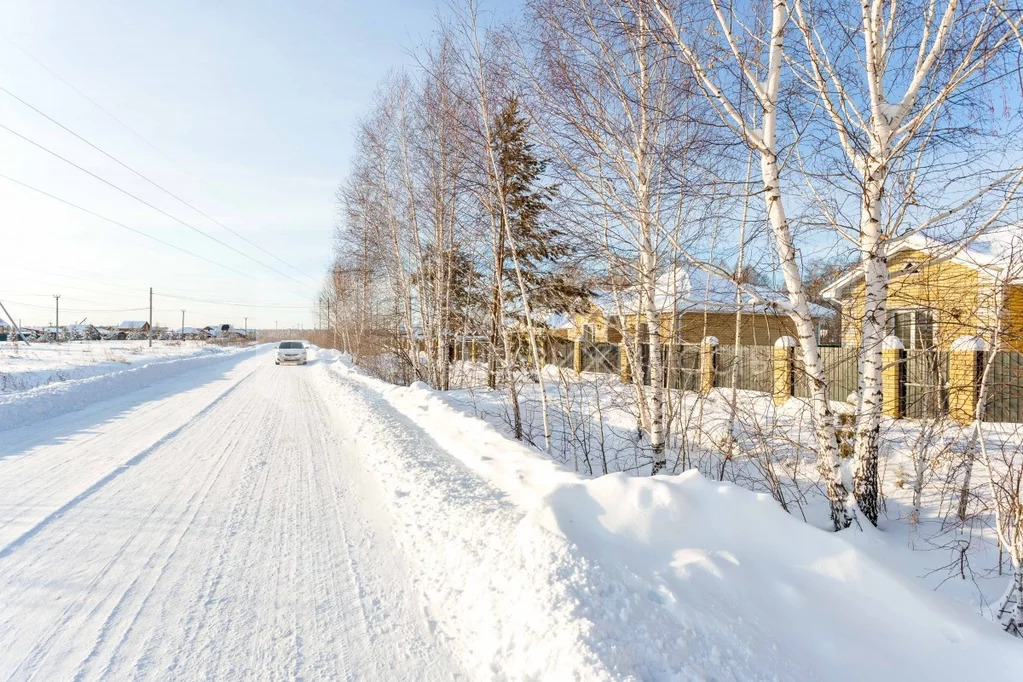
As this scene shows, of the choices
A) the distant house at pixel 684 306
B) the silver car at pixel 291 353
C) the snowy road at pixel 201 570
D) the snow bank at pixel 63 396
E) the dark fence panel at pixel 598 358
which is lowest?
the snowy road at pixel 201 570

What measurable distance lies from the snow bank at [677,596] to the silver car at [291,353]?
29.2 meters

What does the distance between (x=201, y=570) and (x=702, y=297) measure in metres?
7.06

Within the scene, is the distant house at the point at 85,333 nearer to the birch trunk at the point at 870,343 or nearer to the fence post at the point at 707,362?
the fence post at the point at 707,362

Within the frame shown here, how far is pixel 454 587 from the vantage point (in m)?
3.58

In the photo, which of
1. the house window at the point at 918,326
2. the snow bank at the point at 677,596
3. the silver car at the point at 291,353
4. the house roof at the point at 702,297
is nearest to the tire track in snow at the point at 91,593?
the snow bank at the point at 677,596

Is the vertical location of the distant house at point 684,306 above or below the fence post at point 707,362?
above

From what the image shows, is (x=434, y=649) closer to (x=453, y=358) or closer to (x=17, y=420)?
(x=17, y=420)

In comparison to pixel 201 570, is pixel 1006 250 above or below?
above

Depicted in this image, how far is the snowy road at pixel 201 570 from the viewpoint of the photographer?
2789 mm

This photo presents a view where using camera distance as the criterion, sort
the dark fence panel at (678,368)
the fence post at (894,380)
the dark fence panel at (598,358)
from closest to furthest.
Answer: the dark fence panel at (678,368)
the dark fence panel at (598,358)
the fence post at (894,380)

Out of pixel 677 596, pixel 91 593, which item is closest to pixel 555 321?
pixel 677 596

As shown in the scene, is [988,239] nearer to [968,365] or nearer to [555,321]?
[968,365]

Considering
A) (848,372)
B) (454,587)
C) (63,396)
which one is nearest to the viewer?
(454,587)

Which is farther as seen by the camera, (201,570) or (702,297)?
(702,297)
